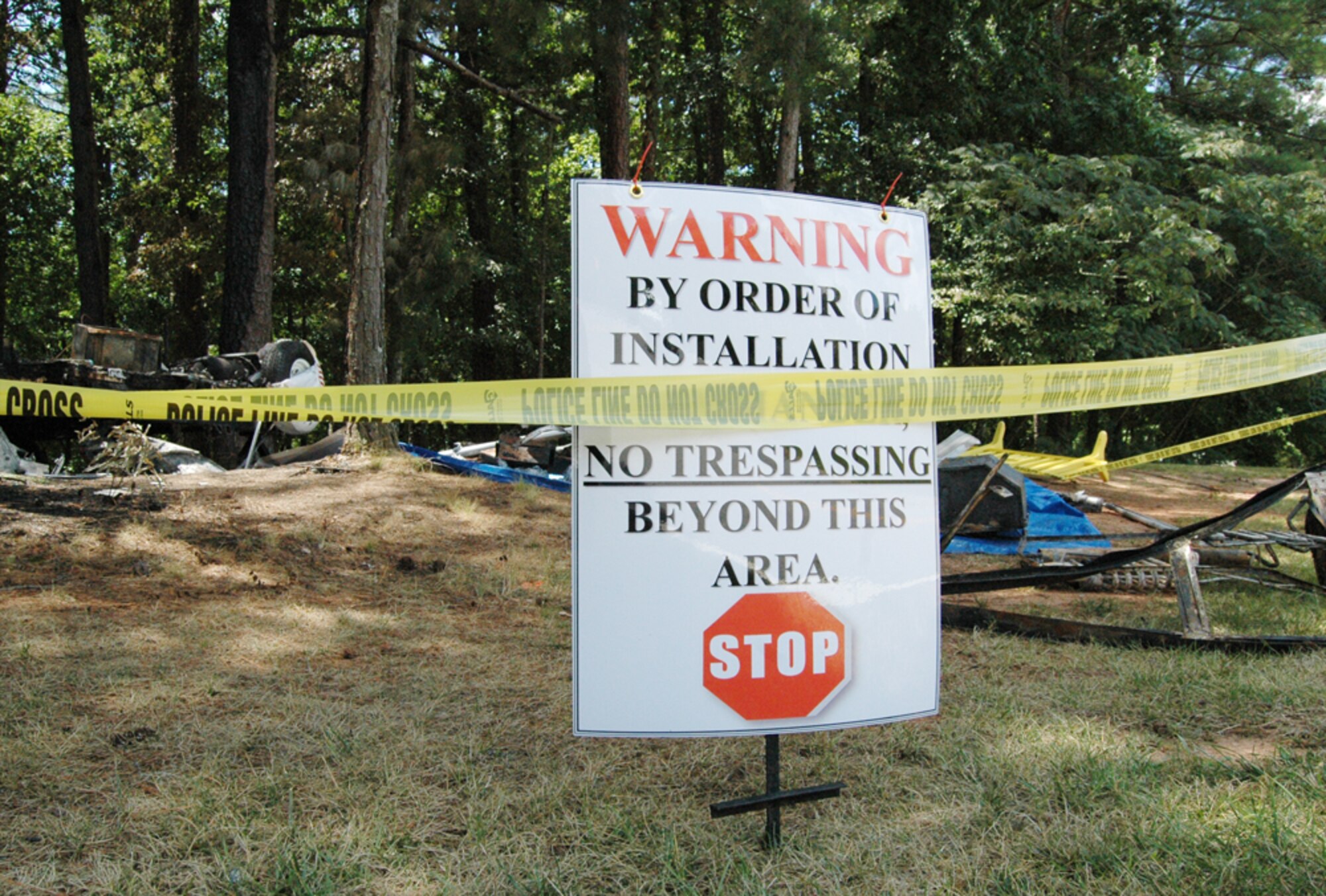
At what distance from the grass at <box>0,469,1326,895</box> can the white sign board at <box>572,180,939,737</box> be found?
37 centimetres

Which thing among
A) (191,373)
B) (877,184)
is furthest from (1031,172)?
(191,373)

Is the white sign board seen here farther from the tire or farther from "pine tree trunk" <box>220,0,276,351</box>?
"pine tree trunk" <box>220,0,276,351</box>

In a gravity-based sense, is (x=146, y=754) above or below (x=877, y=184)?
below

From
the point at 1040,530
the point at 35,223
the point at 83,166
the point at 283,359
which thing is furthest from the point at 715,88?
the point at 35,223

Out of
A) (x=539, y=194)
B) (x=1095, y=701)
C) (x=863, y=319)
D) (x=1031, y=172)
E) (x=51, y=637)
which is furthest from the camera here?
(x=539, y=194)

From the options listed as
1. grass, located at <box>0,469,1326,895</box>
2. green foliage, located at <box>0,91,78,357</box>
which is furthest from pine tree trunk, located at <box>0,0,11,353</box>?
grass, located at <box>0,469,1326,895</box>

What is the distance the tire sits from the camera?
34.5 ft

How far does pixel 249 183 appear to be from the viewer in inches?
496

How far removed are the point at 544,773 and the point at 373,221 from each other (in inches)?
315

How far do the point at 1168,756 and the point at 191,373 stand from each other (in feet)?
32.3

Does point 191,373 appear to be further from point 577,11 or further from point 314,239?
point 314,239

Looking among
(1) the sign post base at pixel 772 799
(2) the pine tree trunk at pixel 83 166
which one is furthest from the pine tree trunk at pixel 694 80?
(1) the sign post base at pixel 772 799

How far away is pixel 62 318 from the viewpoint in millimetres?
30906

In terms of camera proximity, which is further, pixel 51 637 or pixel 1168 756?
pixel 51 637
